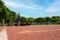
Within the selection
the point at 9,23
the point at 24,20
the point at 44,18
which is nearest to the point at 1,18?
the point at 9,23

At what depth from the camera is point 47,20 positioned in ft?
278

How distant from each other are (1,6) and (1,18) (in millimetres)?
3316

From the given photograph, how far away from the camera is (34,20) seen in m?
84.6

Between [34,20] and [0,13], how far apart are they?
147ft

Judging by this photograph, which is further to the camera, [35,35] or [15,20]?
[15,20]

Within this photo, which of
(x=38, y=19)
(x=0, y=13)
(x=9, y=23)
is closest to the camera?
(x=0, y=13)

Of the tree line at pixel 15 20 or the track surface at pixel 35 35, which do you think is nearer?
the track surface at pixel 35 35

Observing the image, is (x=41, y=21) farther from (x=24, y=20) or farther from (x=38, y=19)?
(x=24, y=20)

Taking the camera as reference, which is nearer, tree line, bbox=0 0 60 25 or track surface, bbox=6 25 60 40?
track surface, bbox=6 25 60 40

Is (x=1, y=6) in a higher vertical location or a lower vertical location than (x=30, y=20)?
higher

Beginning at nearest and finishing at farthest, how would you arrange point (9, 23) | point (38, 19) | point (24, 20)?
point (9, 23), point (24, 20), point (38, 19)

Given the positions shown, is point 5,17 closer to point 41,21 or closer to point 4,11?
point 4,11

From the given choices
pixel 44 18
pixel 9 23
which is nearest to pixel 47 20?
pixel 44 18

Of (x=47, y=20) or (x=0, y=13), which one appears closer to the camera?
(x=0, y=13)
